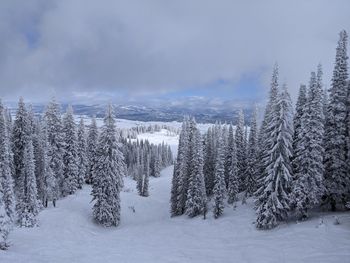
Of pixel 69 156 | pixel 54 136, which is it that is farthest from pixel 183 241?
pixel 69 156

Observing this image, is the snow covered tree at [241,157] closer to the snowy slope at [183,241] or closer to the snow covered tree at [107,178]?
the snowy slope at [183,241]

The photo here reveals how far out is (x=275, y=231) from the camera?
103 ft

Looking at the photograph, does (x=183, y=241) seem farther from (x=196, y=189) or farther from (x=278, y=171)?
(x=196, y=189)

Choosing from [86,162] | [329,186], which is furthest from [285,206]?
[86,162]

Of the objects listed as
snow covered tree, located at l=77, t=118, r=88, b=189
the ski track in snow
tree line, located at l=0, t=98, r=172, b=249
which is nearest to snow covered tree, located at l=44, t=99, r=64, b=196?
Result: tree line, located at l=0, t=98, r=172, b=249

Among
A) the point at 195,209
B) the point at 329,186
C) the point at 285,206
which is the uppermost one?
the point at 329,186

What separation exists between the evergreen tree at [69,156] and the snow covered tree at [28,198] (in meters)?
12.7

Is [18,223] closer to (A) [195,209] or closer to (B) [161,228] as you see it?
(B) [161,228]

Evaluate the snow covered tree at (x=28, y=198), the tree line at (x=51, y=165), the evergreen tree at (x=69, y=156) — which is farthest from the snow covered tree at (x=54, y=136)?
the snow covered tree at (x=28, y=198)

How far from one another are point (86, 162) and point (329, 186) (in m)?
44.9

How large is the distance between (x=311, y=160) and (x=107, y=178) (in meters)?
27.1

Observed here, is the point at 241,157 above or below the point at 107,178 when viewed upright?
above

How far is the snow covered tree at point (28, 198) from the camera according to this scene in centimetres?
3797

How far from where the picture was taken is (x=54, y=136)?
5075 centimetres
